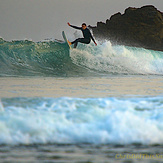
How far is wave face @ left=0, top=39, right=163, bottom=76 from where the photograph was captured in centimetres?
1294

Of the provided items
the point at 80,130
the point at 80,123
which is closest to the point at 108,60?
the point at 80,123

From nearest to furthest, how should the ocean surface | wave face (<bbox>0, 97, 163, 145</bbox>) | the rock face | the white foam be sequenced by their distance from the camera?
the ocean surface → wave face (<bbox>0, 97, 163, 145</bbox>) → the white foam → the rock face

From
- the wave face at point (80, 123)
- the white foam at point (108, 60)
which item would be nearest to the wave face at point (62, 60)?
the white foam at point (108, 60)

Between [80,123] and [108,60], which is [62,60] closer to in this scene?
[108,60]

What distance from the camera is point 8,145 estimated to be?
10.1ft

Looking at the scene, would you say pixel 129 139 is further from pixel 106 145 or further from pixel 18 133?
pixel 18 133

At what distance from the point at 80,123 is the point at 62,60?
10851 mm

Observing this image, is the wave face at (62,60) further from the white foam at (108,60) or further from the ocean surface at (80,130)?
the ocean surface at (80,130)

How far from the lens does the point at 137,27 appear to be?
187ft

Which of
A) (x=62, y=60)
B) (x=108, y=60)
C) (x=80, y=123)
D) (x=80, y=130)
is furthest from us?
(x=108, y=60)

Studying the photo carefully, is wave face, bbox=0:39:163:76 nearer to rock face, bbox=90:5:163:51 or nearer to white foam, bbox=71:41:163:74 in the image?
white foam, bbox=71:41:163:74

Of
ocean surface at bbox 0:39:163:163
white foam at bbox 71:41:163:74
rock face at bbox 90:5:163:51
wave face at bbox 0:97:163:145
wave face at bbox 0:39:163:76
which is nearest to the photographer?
ocean surface at bbox 0:39:163:163

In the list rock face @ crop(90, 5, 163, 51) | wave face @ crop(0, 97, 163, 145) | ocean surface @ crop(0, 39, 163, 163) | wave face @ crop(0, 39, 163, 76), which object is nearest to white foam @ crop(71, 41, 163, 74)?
wave face @ crop(0, 39, 163, 76)

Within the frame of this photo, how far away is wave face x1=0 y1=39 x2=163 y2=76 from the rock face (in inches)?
1489
